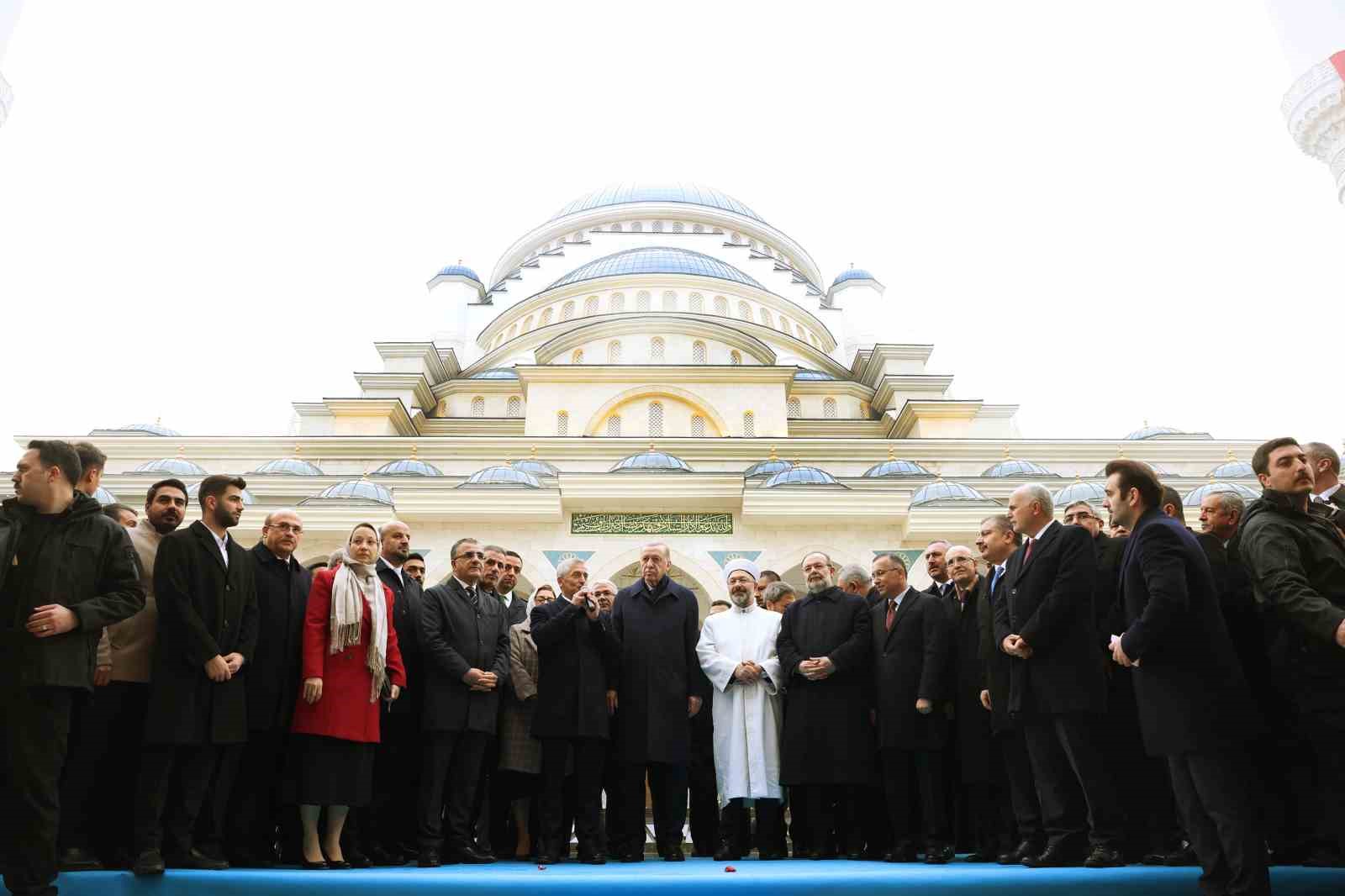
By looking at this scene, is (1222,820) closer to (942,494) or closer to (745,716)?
(745,716)

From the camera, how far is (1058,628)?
3.72 metres

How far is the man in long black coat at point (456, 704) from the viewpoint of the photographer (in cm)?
422

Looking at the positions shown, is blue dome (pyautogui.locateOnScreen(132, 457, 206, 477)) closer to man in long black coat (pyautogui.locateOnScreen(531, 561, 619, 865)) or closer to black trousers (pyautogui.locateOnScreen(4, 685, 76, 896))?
man in long black coat (pyautogui.locateOnScreen(531, 561, 619, 865))

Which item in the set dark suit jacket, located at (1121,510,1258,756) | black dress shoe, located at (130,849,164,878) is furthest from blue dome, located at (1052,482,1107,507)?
black dress shoe, located at (130,849,164,878)

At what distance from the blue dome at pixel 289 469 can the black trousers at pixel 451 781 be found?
42.7 ft

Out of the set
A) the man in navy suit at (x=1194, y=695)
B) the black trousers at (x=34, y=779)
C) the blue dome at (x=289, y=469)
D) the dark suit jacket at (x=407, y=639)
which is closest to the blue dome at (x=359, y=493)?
the blue dome at (x=289, y=469)

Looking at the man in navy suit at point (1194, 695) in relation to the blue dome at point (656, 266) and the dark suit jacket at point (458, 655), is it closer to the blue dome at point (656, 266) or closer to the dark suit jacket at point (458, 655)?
the dark suit jacket at point (458, 655)

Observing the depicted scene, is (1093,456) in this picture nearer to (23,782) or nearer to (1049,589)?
(1049,589)

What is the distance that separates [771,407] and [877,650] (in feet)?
53.8

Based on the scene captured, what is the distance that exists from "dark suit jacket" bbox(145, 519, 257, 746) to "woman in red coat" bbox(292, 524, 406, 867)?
25cm

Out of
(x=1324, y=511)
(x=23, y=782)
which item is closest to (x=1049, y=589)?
(x=1324, y=511)

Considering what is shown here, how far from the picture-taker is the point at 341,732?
3.82 metres

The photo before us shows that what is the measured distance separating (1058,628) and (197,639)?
10.7 ft

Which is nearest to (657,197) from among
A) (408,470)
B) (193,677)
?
(408,470)
